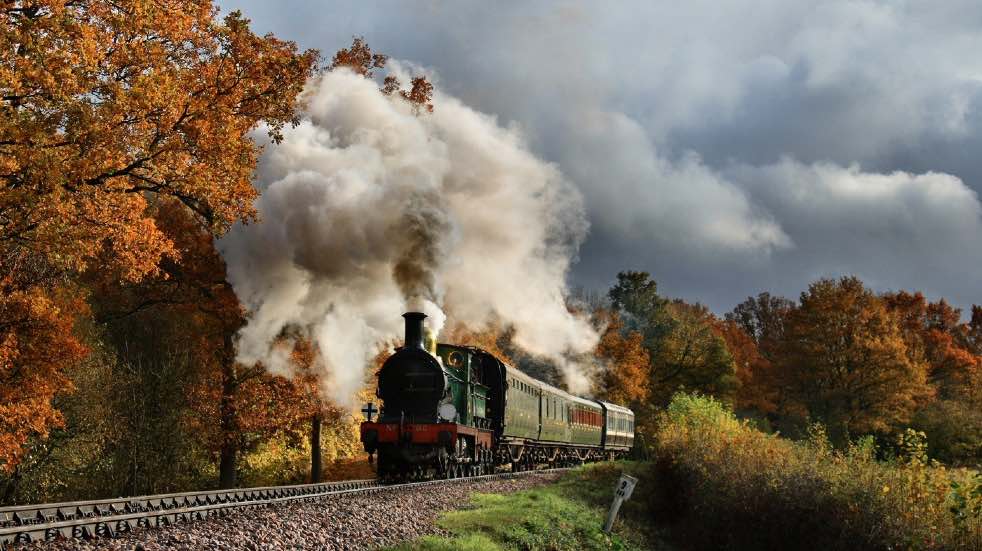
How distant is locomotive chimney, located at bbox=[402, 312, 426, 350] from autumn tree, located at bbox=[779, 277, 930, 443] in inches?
1186

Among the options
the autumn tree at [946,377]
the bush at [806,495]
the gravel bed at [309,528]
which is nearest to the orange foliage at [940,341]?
the autumn tree at [946,377]

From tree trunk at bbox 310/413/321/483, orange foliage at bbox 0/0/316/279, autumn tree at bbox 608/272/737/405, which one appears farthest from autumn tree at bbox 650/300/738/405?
orange foliage at bbox 0/0/316/279

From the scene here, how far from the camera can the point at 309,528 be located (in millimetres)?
11086

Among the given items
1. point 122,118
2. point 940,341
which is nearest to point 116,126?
point 122,118

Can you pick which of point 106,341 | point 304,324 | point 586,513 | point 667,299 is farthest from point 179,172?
point 667,299

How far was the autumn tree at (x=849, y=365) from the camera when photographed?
44.5m

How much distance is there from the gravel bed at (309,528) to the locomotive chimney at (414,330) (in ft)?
14.9

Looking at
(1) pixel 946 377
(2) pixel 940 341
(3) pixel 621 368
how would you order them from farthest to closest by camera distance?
(2) pixel 940 341 < (1) pixel 946 377 < (3) pixel 621 368

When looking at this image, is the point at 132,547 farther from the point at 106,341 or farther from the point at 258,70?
the point at 106,341

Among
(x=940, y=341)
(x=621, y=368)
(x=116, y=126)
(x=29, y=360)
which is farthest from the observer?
(x=940, y=341)

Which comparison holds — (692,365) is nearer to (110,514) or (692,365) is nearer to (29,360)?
(29,360)

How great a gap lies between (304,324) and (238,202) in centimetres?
665

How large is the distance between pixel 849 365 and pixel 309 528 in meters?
41.7

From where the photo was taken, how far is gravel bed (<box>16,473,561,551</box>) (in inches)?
361
